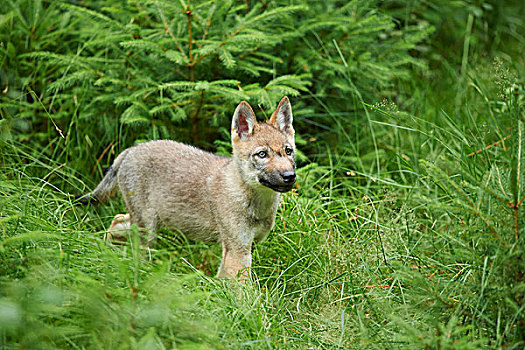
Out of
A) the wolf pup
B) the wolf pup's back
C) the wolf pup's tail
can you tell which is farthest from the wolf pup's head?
the wolf pup's tail

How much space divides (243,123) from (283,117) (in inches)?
14.1

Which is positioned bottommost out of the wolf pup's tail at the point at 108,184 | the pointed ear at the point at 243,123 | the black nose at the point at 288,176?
the wolf pup's tail at the point at 108,184

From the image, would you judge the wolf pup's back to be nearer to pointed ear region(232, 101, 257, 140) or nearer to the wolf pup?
the wolf pup

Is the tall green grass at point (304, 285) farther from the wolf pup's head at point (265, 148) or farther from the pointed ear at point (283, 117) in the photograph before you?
the pointed ear at point (283, 117)

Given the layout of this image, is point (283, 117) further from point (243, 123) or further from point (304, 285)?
point (304, 285)

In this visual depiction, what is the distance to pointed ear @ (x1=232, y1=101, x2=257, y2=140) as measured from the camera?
4164 mm

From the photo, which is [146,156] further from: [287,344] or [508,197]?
[508,197]

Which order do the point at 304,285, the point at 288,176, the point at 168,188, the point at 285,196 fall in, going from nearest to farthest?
the point at 288,176 < the point at 304,285 < the point at 168,188 < the point at 285,196

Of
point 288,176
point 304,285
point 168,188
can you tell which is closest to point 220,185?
point 168,188

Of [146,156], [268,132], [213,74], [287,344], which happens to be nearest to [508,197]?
[287,344]

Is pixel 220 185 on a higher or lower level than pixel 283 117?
lower

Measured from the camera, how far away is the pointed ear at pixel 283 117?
169 inches

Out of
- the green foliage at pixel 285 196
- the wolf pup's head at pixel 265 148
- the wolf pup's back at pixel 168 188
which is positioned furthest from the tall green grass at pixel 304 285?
the wolf pup's head at pixel 265 148

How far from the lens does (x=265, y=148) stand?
159 inches
